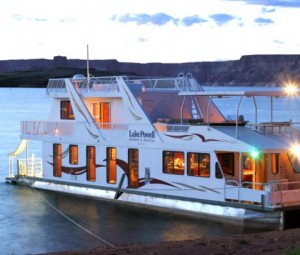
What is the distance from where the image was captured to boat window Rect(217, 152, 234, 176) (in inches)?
868

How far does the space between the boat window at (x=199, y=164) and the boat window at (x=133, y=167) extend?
8.91ft

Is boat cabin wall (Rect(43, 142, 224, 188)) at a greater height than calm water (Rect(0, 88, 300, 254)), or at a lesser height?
greater

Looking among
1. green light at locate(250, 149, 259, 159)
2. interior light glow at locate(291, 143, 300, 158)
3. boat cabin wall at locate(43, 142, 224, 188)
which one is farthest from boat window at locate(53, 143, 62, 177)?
interior light glow at locate(291, 143, 300, 158)

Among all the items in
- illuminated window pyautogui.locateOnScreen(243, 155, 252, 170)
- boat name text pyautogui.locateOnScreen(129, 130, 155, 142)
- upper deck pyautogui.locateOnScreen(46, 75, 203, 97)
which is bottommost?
illuminated window pyautogui.locateOnScreen(243, 155, 252, 170)

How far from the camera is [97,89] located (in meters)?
27.2

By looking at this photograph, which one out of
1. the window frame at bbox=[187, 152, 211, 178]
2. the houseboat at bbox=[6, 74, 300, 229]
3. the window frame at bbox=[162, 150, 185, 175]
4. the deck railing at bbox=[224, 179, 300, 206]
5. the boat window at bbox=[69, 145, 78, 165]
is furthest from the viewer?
the boat window at bbox=[69, 145, 78, 165]

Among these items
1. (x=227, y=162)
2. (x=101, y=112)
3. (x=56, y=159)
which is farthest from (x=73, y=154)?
(x=227, y=162)

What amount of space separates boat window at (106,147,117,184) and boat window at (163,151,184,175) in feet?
9.30

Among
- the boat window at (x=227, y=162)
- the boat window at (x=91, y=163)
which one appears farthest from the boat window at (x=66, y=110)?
the boat window at (x=227, y=162)

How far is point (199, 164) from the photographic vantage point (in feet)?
72.9

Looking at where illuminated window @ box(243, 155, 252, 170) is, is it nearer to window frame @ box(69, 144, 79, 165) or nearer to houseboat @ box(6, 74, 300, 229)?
houseboat @ box(6, 74, 300, 229)

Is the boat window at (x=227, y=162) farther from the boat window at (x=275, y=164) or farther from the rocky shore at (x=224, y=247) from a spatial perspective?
the rocky shore at (x=224, y=247)

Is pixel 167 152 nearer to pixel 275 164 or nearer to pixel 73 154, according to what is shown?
pixel 275 164

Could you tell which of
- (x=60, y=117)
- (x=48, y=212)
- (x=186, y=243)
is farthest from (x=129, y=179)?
(x=186, y=243)
